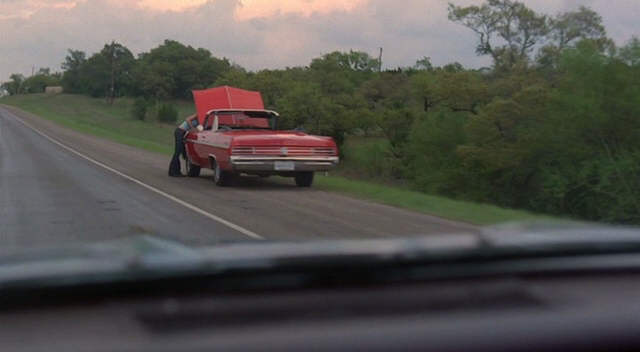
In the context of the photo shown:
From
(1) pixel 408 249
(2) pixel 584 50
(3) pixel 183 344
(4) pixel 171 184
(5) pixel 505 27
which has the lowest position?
(4) pixel 171 184

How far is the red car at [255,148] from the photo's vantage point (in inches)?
588

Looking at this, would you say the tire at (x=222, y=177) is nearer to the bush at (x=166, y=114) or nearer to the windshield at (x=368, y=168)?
the windshield at (x=368, y=168)

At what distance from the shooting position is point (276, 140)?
1509 centimetres

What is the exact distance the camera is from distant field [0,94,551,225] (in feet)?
40.4

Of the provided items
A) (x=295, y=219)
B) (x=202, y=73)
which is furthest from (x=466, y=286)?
(x=202, y=73)

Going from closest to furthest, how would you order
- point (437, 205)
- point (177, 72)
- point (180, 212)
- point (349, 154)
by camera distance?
point (180, 212) → point (437, 205) → point (349, 154) → point (177, 72)

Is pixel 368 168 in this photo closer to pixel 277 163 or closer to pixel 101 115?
pixel 277 163

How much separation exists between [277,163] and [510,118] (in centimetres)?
2280

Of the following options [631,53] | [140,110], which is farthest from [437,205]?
[140,110]

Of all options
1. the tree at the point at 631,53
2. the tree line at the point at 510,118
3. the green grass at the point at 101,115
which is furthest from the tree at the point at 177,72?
the tree at the point at 631,53

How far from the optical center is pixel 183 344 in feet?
5.22

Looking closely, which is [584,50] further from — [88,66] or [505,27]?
[88,66]

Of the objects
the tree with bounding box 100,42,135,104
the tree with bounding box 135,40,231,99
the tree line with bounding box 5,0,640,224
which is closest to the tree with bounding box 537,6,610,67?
the tree line with bounding box 5,0,640,224

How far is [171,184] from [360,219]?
6.46 metres
